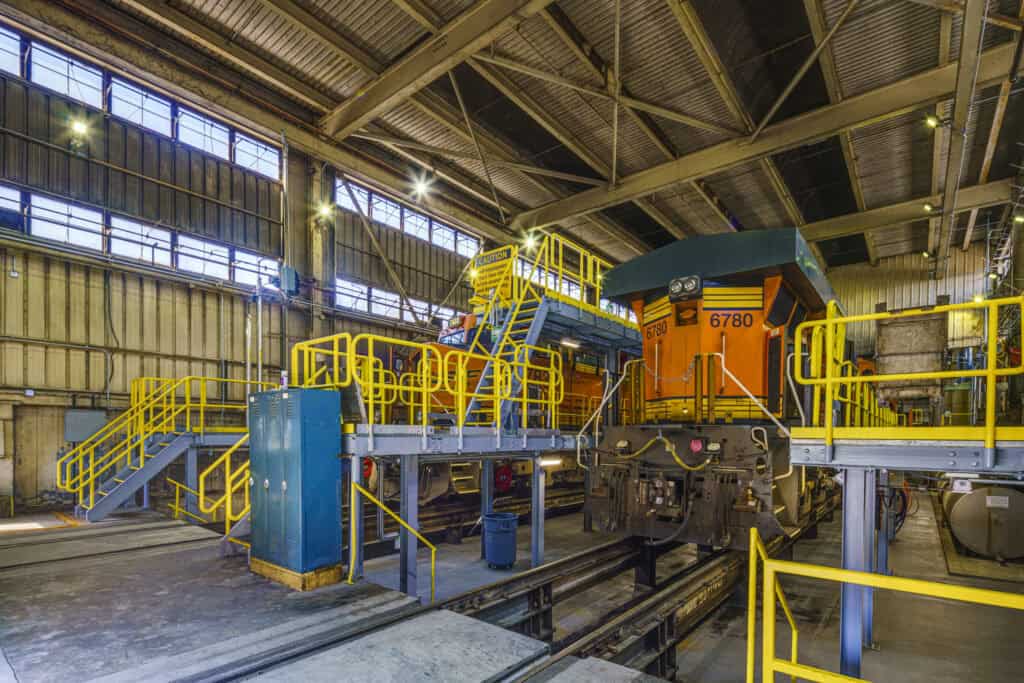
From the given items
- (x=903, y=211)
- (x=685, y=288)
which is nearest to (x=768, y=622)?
(x=685, y=288)

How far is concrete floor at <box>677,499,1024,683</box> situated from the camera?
5738 millimetres

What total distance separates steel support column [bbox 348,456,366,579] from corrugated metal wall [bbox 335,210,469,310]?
41.2ft

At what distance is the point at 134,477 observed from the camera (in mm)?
9875

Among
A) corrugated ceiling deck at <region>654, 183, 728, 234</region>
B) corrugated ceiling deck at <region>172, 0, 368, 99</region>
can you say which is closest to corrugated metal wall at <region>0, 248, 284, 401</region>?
corrugated ceiling deck at <region>172, 0, 368, 99</region>

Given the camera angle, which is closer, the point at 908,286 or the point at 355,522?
the point at 355,522

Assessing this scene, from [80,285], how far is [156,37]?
5976mm

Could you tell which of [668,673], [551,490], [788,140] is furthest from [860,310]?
[668,673]

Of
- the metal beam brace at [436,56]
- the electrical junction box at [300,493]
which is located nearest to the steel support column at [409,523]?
the electrical junction box at [300,493]

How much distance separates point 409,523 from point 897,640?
240 inches

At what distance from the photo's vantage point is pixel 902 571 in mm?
9453

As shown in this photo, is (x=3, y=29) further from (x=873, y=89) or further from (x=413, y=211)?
(x=873, y=89)

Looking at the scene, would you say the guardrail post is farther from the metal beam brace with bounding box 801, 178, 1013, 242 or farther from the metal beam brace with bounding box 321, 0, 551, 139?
the metal beam brace with bounding box 801, 178, 1013, 242

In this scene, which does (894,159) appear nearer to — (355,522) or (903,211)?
(903,211)

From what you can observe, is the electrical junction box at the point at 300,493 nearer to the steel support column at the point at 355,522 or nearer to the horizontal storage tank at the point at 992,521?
the steel support column at the point at 355,522
